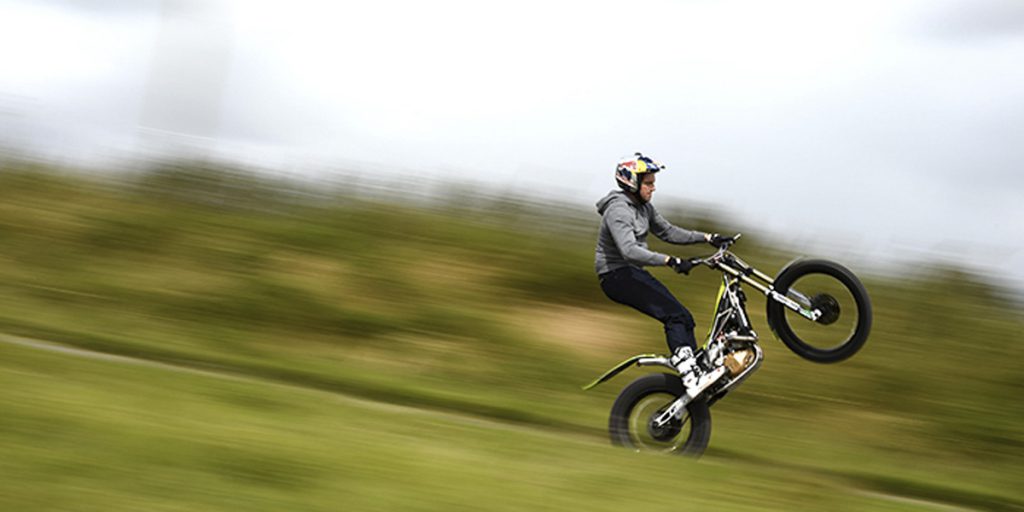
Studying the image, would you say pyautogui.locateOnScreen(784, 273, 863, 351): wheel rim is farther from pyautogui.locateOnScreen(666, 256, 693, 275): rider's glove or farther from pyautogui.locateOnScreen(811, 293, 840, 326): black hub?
pyautogui.locateOnScreen(666, 256, 693, 275): rider's glove

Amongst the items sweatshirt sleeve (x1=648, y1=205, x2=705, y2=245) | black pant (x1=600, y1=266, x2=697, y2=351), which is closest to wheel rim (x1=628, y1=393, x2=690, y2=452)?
black pant (x1=600, y1=266, x2=697, y2=351)

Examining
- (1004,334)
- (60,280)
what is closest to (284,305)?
(60,280)

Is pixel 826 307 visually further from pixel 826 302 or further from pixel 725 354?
pixel 725 354

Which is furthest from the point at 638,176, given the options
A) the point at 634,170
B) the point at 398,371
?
the point at 398,371

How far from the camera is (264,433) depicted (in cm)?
812

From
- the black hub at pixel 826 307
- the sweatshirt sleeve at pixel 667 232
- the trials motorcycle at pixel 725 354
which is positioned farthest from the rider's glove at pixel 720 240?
the black hub at pixel 826 307

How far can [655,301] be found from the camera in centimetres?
936

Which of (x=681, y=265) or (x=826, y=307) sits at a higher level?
(x=681, y=265)

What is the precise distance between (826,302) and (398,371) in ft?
18.7

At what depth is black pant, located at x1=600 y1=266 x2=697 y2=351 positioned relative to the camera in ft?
30.5

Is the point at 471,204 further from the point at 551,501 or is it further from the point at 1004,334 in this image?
the point at 551,501

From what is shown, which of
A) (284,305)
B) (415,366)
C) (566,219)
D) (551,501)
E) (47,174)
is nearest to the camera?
(551,501)

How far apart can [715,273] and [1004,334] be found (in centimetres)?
349

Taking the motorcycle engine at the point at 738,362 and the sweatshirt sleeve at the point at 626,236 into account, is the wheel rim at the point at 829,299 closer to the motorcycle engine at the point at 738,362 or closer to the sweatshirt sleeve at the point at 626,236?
the motorcycle engine at the point at 738,362
